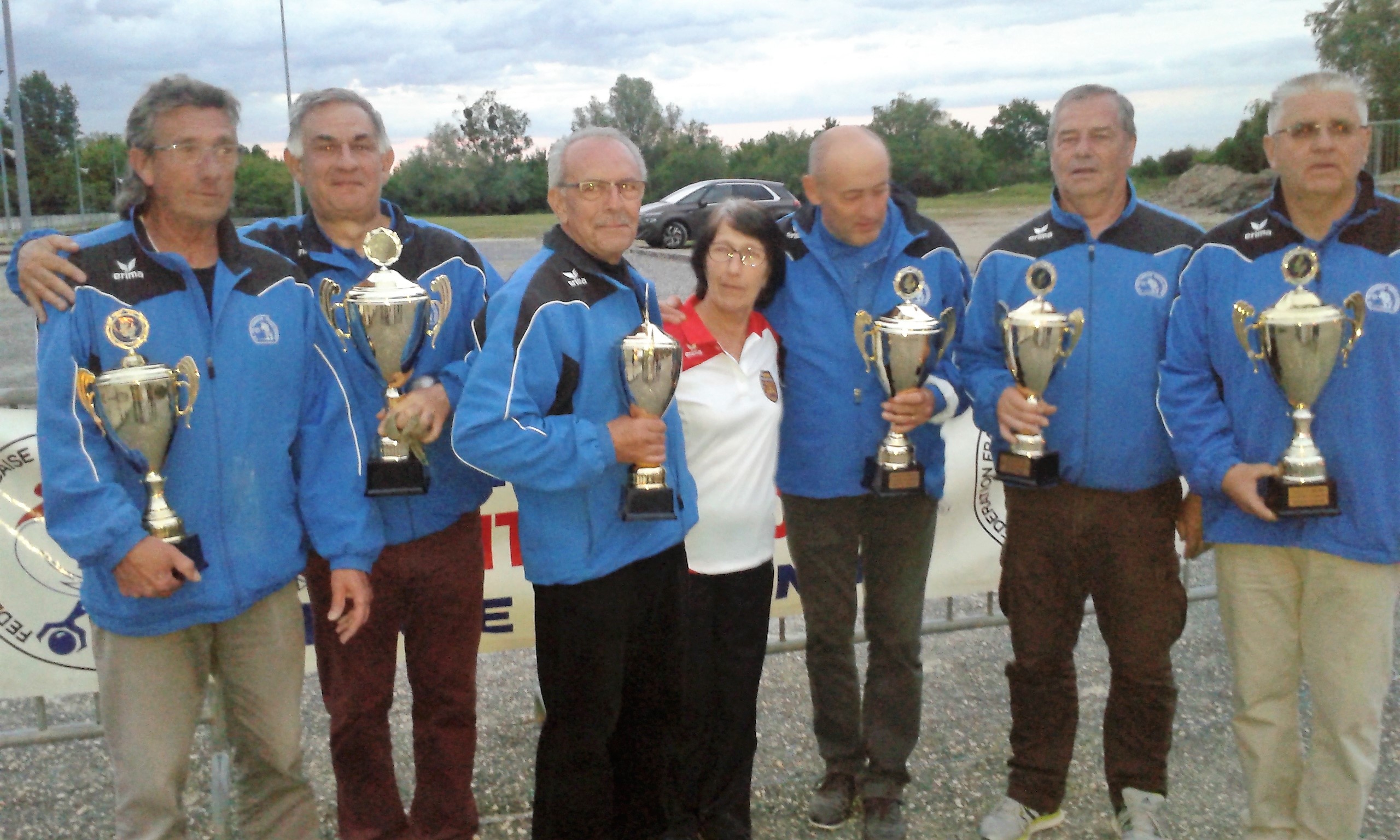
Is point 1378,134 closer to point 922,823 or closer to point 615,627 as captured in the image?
point 922,823

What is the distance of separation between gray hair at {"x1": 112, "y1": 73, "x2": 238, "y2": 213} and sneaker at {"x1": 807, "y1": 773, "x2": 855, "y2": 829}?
264 cm

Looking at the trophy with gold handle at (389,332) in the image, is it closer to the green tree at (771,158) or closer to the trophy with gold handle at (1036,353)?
the trophy with gold handle at (1036,353)

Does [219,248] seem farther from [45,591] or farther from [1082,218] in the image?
[1082,218]

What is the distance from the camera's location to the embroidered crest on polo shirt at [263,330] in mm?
2625

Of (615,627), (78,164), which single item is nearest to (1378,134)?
(615,627)

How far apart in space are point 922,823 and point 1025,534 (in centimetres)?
103

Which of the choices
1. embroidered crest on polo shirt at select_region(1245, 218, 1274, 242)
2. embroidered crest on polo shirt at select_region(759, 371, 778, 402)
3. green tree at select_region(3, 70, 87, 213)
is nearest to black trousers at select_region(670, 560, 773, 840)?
embroidered crest on polo shirt at select_region(759, 371, 778, 402)

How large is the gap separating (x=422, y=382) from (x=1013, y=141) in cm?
2392

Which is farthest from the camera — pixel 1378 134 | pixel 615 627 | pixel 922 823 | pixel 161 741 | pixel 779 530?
pixel 1378 134

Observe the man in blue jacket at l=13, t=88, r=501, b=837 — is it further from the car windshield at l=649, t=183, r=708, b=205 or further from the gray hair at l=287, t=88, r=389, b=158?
the car windshield at l=649, t=183, r=708, b=205

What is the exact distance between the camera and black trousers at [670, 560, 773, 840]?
3148mm

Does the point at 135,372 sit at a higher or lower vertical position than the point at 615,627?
higher

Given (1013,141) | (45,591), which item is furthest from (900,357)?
(1013,141)

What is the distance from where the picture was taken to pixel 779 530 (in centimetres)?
432
